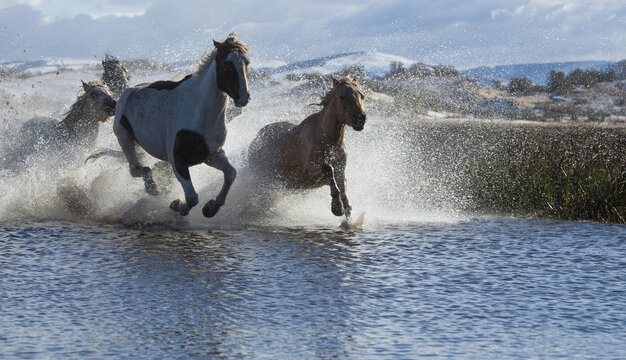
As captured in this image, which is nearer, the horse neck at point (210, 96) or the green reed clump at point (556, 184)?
the horse neck at point (210, 96)

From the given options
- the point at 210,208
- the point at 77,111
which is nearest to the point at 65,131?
the point at 77,111

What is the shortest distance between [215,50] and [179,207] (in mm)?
1839

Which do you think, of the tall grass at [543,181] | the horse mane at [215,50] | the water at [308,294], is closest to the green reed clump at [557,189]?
the tall grass at [543,181]

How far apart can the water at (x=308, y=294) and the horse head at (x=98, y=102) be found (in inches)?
85.0

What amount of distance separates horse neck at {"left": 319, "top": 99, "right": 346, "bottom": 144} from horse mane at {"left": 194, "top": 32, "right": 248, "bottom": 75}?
1.39 m

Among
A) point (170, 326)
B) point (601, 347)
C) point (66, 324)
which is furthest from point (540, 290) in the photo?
point (66, 324)

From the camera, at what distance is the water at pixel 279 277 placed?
217 inches

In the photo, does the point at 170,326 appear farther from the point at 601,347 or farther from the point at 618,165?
the point at 618,165

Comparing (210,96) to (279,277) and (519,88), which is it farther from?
(519,88)

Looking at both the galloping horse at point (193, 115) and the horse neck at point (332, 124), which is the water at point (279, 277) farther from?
the horse neck at point (332, 124)

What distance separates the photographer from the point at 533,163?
13.8 m

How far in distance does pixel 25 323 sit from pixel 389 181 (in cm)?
920

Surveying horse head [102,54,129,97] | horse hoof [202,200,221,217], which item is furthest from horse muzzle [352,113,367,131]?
horse head [102,54,129,97]

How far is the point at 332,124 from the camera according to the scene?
10484mm
